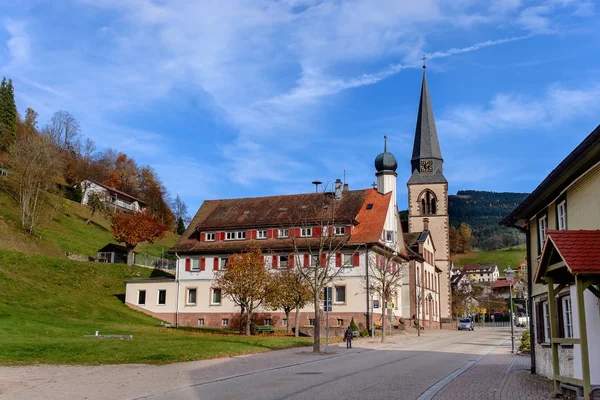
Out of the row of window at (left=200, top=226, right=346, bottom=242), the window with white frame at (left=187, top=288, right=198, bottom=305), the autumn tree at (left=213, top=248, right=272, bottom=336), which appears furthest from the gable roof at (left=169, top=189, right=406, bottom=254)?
the autumn tree at (left=213, top=248, right=272, bottom=336)

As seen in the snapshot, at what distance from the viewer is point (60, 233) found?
234 feet

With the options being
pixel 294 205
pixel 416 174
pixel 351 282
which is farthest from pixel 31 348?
pixel 416 174

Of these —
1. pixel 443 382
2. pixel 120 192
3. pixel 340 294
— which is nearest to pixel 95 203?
pixel 120 192

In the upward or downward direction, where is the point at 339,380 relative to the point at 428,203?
downward

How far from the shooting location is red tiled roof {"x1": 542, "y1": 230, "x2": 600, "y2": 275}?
1234 cm

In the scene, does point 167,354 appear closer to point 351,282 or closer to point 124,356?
point 124,356

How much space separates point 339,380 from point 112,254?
175 feet

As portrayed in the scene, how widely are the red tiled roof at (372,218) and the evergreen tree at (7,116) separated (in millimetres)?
51410

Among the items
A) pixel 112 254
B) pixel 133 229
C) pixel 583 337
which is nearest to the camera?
pixel 583 337

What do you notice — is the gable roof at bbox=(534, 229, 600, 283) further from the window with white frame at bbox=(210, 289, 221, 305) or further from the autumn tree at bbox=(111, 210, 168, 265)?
the autumn tree at bbox=(111, 210, 168, 265)

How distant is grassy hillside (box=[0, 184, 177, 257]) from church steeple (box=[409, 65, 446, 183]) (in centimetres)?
3686

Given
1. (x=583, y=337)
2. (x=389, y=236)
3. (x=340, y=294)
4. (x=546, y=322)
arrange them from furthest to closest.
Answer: (x=389, y=236), (x=340, y=294), (x=546, y=322), (x=583, y=337)

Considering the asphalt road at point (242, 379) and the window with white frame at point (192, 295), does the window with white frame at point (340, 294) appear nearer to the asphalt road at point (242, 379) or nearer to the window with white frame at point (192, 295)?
the window with white frame at point (192, 295)

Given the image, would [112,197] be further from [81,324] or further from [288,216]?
[81,324]
